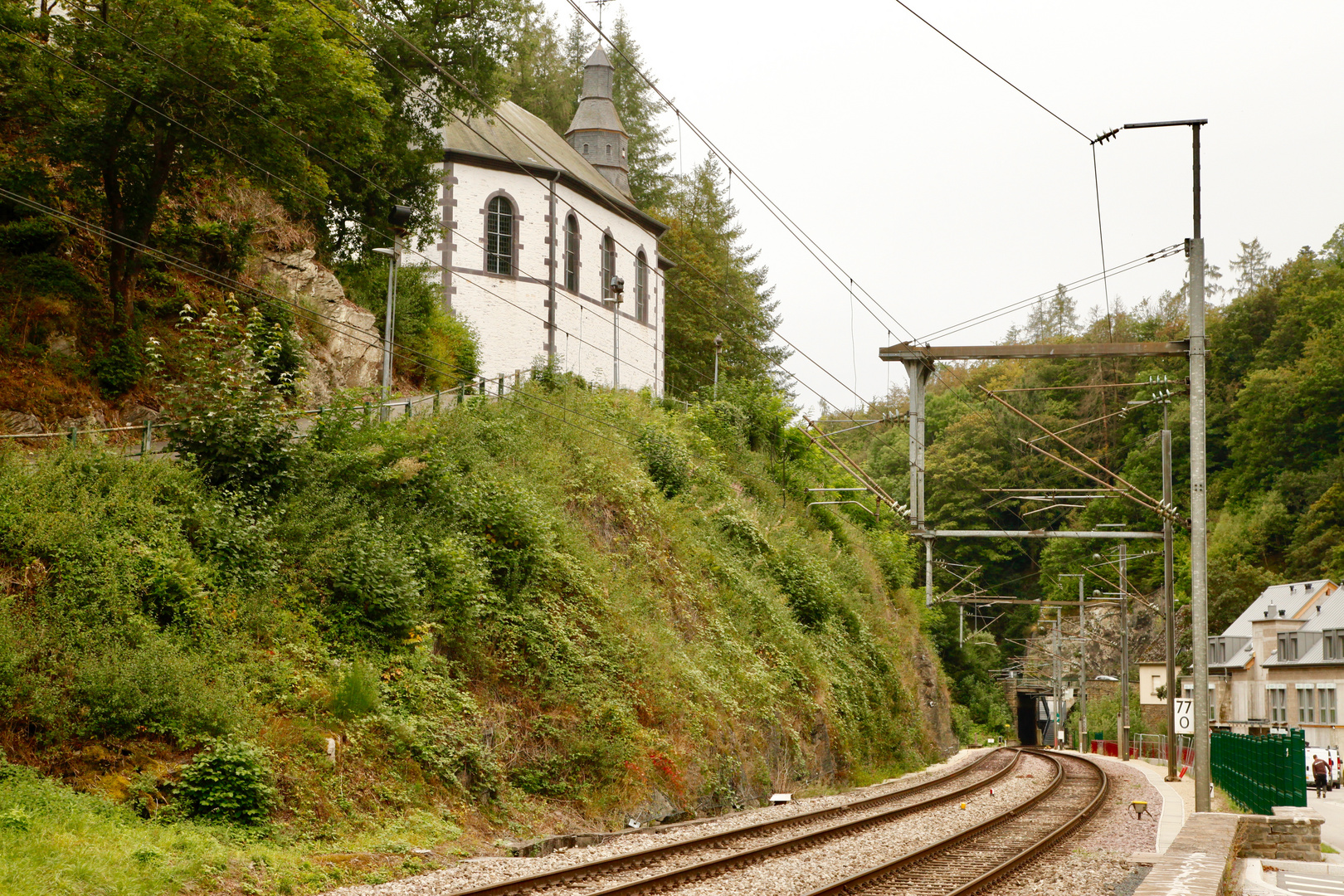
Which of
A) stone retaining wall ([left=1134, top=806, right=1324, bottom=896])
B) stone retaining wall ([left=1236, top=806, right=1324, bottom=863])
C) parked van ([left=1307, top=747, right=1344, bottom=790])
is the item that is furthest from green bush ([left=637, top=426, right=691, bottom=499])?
parked van ([left=1307, top=747, right=1344, bottom=790])

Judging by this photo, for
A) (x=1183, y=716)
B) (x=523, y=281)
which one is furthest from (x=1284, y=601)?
(x=523, y=281)

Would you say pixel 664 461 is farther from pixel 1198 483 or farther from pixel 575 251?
pixel 575 251

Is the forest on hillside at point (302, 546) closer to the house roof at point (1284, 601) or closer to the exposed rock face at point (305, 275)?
the exposed rock face at point (305, 275)

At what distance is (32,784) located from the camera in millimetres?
11555

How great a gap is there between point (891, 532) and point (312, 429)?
126 feet

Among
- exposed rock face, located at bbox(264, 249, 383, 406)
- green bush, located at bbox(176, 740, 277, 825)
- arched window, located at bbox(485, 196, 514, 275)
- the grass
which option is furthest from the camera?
arched window, located at bbox(485, 196, 514, 275)

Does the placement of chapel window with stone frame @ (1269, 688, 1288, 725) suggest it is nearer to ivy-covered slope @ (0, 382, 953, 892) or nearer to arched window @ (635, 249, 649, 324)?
arched window @ (635, 249, 649, 324)

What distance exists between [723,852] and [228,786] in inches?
243

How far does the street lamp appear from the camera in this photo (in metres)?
45.6

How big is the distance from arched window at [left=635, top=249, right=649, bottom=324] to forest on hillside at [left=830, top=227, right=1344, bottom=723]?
25.5 metres

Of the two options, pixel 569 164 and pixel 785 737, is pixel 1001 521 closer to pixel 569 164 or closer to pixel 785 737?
pixel 569 164

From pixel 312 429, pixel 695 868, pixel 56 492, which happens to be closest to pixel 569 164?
pixel 312 429

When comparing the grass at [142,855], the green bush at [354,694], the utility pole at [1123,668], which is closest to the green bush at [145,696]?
the grass at [142,855]

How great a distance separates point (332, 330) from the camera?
1072 inches
